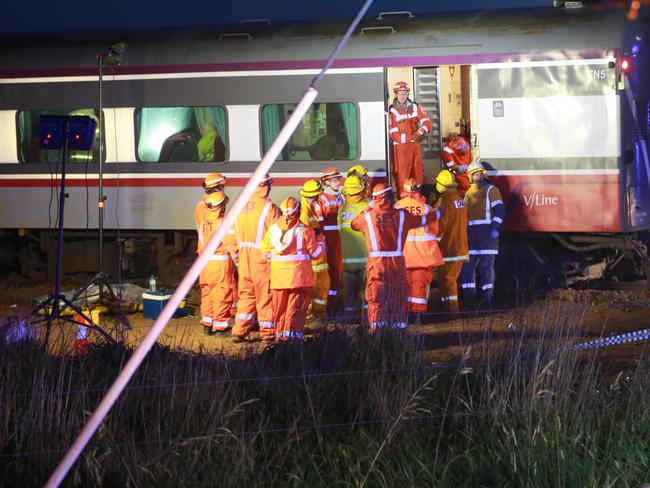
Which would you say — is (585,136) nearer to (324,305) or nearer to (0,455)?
(324,305)

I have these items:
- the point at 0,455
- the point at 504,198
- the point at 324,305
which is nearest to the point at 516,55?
the point at 504,198

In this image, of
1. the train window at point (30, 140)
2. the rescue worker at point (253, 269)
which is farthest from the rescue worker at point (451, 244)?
the train window at point (30, 140)

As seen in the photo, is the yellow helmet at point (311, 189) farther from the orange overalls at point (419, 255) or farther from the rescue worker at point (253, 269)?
the rescue worker at point (253, 269)

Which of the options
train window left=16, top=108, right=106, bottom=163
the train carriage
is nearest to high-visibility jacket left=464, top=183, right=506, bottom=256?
the train carriage

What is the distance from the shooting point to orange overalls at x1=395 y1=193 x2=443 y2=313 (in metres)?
12.1

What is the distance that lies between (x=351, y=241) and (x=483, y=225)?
1.81 meters

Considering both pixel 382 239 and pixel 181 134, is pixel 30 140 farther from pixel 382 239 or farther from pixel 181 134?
pixel 382 239

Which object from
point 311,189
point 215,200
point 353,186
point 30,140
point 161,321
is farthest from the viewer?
point 30,140

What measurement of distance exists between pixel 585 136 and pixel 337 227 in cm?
315

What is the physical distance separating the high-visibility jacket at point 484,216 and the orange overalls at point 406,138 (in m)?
1.15

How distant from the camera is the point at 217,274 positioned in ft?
38.5

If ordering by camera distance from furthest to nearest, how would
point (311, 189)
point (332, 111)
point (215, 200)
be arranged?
point (332, 111) → point (311, 189) → point (215, 200)

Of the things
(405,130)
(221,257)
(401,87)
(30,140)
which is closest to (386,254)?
(221,257)

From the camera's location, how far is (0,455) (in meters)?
5.74
